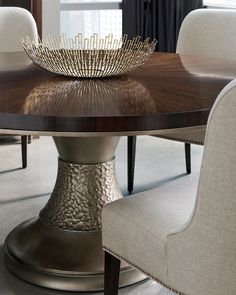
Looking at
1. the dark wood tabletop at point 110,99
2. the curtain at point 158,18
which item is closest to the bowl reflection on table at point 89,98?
the dark wood tabletop at point 110,99

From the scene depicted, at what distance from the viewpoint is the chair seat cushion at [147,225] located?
1.46 metres

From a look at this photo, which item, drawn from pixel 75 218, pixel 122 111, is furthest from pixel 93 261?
pixel 122 111

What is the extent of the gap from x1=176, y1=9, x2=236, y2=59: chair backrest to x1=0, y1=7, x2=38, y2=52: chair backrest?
73cm

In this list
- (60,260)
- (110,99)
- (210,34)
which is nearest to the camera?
(110,99)

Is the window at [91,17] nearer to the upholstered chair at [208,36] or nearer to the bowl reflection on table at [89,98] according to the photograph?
the upholstered chair at [208,36]

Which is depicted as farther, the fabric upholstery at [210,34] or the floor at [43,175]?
the fabric upholstery at [210,34]

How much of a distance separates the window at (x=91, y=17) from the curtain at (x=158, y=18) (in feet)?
0.48

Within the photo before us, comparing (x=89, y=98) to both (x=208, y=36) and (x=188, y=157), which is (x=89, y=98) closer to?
(x=208, y=36)

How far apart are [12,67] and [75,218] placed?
0.57m

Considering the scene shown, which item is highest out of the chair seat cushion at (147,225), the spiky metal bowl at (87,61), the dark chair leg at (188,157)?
the spiky metal bowl at (87,61)

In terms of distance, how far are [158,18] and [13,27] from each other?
2.00m

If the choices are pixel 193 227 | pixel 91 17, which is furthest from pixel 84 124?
pixel 91 17

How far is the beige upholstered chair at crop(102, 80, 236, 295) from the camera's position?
1211mm

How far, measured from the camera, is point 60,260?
217cm
